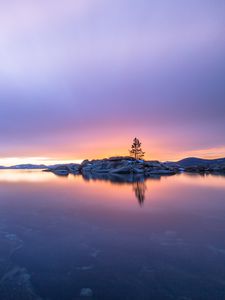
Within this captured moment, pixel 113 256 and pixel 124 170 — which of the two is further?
pixel 124 170

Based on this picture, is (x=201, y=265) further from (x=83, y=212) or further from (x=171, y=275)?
(x=83, y=212)

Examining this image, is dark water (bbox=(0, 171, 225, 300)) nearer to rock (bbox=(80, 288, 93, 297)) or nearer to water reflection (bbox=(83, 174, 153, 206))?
rock (bbox=(80, 288, 93, 297))

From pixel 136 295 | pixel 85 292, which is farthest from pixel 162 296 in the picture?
pixel 85 292

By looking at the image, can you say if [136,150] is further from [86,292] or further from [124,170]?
[86,292]

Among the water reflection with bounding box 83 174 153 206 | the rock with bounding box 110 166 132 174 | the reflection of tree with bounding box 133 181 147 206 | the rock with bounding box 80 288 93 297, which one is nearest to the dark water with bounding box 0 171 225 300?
the rock with bounding box 80 288 93 297

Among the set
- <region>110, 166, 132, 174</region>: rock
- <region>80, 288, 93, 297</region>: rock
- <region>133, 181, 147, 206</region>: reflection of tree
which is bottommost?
<region>80, 288, 93, 297</region>: rock

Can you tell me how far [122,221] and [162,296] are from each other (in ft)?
18.4

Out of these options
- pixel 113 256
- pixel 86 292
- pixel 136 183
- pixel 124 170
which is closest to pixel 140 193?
pixel 136 183

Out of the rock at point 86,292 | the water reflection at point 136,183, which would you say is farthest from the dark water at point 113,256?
the water reflection at point 136,183

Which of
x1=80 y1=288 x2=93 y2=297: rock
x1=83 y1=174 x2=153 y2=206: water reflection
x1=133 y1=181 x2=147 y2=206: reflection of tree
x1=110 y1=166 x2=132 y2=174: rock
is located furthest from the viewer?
x1=110 y1=166 x2=132 y2=174: rock

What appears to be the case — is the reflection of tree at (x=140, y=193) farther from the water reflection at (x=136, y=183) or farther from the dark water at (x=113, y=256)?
the dark water at (x=113, y=256)

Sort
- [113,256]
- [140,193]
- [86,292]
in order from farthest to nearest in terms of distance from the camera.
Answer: [140,193]
[113,256]
[86,292]

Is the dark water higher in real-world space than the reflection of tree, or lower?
lower

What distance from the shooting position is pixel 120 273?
4.75 meters
